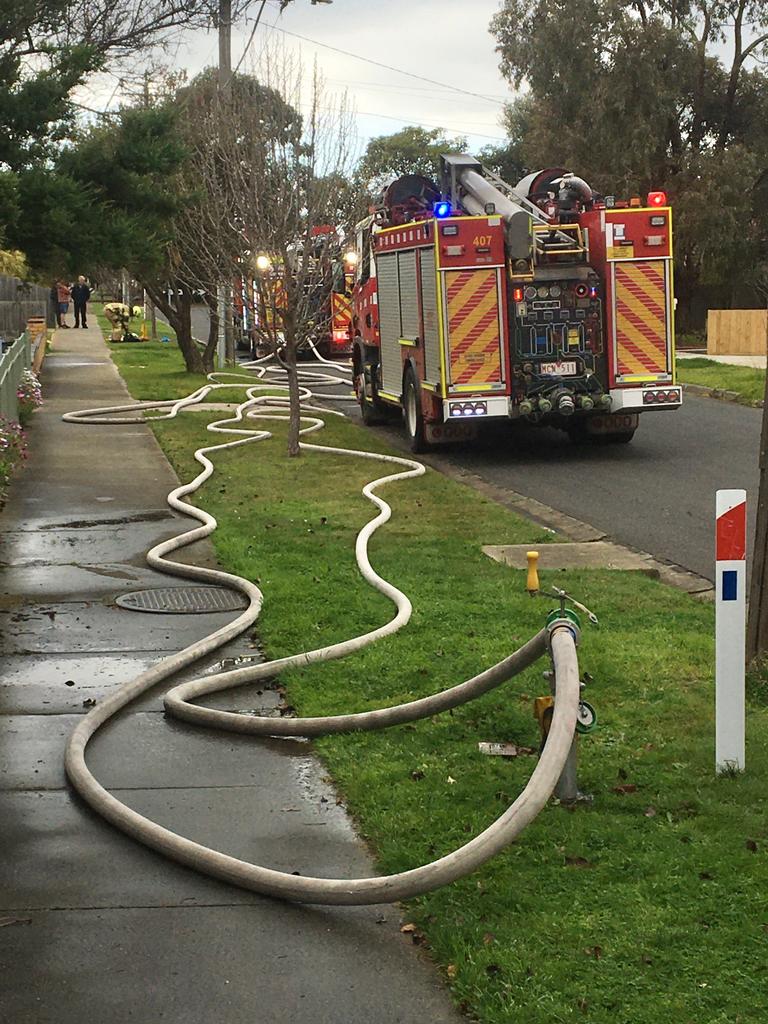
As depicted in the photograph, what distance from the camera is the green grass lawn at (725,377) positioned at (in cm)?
2402

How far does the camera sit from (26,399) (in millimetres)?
20375

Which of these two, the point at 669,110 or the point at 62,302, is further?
the point at 62,302

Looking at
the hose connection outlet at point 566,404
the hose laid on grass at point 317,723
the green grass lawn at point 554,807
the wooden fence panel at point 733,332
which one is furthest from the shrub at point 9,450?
the wooden fence panel at point 733,332

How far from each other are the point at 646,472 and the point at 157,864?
1125cm

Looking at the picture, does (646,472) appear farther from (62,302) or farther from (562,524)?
(62,302)

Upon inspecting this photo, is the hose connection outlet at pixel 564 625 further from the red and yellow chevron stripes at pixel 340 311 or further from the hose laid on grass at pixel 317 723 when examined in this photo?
the red and yellow chevron stripes at pixel 340 311

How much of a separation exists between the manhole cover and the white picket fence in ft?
19.8

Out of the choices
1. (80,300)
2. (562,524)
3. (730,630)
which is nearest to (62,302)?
(80,300)

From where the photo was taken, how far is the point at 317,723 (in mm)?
6449

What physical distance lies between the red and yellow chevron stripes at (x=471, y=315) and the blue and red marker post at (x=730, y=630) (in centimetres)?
1079

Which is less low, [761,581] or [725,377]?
[761,581]

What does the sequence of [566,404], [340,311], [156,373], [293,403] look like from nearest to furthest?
A: [566,404], [293,403], [156,373], [340,311]

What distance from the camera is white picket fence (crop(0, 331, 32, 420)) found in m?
15.8

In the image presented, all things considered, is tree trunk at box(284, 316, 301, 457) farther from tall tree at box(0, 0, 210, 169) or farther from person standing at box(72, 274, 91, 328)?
person standing at box(72, 274, 91, 328)
